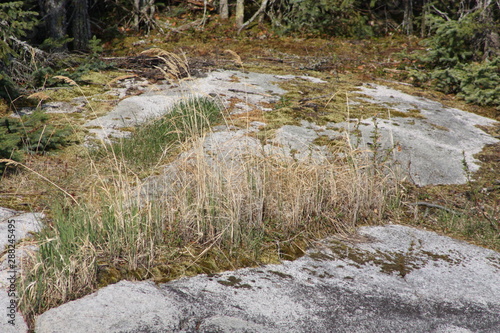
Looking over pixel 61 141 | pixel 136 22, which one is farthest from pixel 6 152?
pixel 136 22

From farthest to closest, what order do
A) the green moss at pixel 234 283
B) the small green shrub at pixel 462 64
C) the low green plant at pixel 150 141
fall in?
the small green shrub at pixel 462 64
the low green plant at pixel 150 141
the green moss at pixel 234 283

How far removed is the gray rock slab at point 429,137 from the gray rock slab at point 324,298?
1.33 m

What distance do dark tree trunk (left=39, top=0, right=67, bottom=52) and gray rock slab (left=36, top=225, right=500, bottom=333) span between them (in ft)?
20.0

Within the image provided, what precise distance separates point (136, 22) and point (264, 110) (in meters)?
6.25

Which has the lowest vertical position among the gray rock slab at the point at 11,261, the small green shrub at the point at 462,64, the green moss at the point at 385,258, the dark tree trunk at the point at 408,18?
the green moss at the point at 385,258

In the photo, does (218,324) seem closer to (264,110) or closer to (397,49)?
(264,110)

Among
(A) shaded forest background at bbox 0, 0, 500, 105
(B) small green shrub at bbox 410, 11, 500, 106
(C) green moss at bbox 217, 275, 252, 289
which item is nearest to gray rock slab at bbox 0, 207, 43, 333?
(C) green moss at bbox 217, 275, 252, 289

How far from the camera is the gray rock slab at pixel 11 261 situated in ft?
7.57

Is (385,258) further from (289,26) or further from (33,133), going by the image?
(289,26)

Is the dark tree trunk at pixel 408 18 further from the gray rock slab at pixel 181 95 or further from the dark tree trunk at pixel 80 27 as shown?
the dark tree trunk at pixel 80 27

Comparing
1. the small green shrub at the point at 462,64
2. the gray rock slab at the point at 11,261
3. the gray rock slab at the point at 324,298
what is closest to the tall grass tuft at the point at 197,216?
the gray rock slab at the point at 11,261

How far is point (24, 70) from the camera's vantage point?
21.8 ft

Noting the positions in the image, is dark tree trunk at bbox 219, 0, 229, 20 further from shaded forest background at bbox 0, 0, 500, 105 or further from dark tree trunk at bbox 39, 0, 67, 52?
dark tree trunk at bbox 39, 0, 67, 52

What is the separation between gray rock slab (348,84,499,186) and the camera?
4.97m
